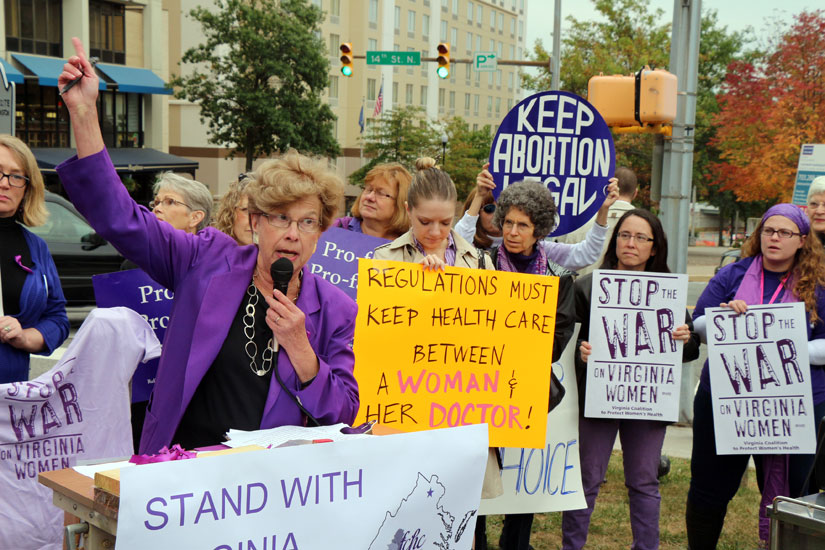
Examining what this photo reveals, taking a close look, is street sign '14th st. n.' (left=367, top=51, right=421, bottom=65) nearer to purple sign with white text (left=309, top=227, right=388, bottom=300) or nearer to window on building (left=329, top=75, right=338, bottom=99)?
purple sign with white text (left=309, top=227, right=388, bottom=300)

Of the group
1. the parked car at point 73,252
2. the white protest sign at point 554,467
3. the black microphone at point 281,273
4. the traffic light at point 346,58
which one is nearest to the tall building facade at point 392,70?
the traffic light at point 346,58

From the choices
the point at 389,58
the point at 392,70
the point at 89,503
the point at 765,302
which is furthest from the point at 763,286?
the point at 392,70

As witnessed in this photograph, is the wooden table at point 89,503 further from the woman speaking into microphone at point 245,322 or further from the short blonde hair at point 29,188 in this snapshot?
the short blonde hair at point 29,188

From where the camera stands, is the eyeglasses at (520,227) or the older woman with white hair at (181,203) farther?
the older woman with white hair at (181,203)

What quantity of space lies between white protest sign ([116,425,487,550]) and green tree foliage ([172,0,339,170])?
39.0 metres

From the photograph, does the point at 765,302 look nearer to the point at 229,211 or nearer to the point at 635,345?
the point at 635,345

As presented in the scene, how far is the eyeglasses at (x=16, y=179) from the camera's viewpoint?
12.4 ft

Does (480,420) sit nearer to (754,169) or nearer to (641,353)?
(641,353)

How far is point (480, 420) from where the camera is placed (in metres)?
4.23

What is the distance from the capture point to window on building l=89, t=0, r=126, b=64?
35.5 metres

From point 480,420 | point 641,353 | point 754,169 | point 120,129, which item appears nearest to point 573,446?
point 641,353

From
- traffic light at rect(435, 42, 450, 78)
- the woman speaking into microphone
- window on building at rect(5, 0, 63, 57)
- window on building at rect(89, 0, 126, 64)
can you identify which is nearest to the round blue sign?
the woman speaking into microphone

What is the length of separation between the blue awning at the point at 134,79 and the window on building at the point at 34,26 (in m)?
1.87

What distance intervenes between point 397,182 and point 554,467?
5.99ft
